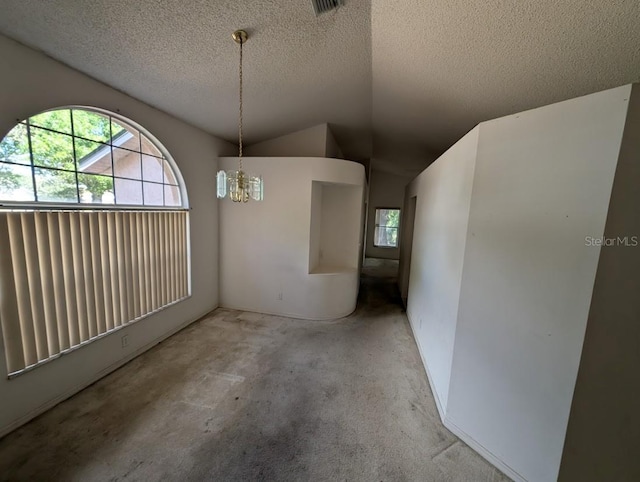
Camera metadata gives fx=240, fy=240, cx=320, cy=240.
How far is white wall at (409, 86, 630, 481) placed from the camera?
4.15ft

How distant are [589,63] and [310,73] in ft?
7.27

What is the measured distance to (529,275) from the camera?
1.49m

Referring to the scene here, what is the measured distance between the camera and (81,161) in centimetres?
217

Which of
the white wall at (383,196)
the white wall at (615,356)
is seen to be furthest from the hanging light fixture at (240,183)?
the white wall at (383,196)

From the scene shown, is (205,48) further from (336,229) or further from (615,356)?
(615,356)

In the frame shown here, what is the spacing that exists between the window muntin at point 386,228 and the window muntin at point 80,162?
7.66m

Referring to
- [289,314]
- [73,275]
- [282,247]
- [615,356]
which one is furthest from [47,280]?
[615,356]

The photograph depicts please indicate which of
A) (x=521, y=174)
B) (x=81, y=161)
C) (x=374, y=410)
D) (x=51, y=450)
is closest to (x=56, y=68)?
(x=81, y=161)

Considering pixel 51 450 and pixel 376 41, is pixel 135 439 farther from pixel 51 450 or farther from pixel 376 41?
pixel 376 41

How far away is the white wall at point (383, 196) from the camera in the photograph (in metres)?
8.98

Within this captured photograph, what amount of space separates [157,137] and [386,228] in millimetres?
8018

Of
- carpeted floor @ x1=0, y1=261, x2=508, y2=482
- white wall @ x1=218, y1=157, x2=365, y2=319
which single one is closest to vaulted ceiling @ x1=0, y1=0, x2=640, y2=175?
white wall @ x1=218, y1=157, x2=365, y2=319

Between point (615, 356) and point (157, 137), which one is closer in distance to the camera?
point (615, 356)

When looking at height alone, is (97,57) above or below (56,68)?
above
